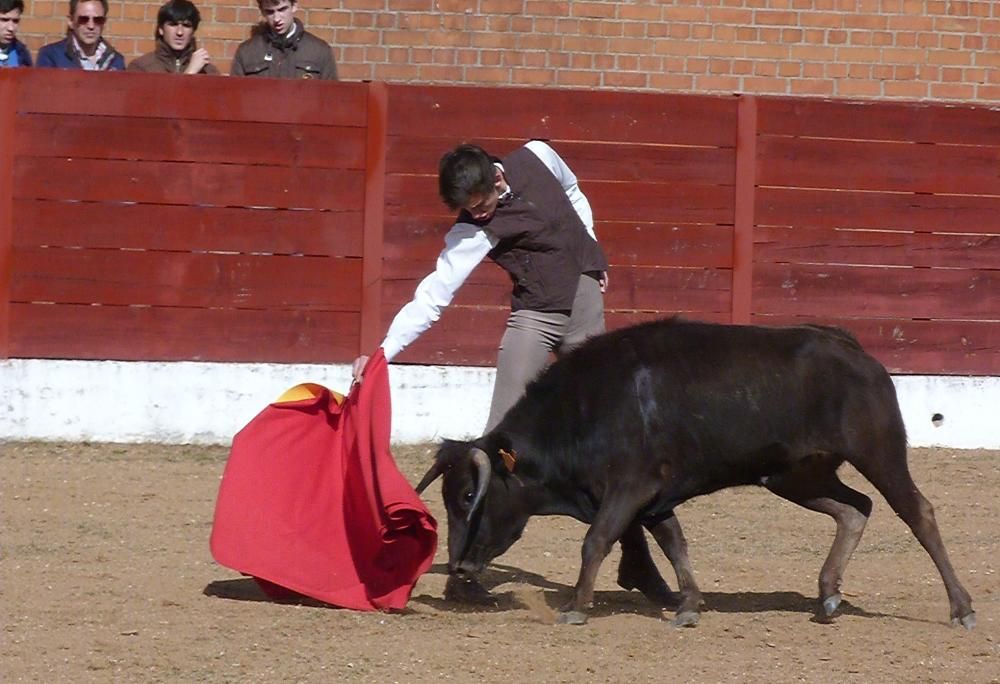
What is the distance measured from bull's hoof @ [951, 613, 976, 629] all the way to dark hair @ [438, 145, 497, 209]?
6.21 feet

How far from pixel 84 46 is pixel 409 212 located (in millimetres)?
1742

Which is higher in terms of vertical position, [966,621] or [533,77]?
[533,77]

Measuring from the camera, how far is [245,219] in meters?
8.49

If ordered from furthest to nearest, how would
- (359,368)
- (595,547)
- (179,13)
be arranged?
(179,13)
(359,368)
(595,547)

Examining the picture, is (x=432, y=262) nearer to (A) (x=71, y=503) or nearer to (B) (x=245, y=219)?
(B) (x=245, y=219)

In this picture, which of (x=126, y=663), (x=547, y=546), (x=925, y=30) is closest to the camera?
(x=126, y=663)

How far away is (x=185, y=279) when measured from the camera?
8.47 m

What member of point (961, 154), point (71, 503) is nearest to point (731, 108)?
point (961, 154)

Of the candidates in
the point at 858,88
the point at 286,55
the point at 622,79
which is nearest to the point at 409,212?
the point at 286,55

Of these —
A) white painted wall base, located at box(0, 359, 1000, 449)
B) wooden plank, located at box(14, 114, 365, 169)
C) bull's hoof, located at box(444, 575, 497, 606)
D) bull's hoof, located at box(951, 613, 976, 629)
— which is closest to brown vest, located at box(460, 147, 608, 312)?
bull's hoof, located at box(444, 575, 497, 606)

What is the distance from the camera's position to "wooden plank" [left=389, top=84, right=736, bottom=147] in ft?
28.2

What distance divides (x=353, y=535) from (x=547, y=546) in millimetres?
1331

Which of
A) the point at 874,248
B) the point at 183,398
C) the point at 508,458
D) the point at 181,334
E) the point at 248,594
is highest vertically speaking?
the point at 874,248

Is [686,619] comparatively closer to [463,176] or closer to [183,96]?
[463,176]
